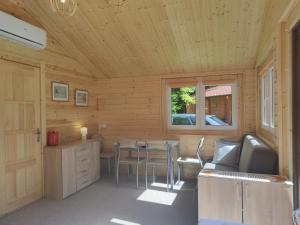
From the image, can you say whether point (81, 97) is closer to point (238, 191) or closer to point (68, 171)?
point (68, 171)

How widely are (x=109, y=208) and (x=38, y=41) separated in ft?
8.49

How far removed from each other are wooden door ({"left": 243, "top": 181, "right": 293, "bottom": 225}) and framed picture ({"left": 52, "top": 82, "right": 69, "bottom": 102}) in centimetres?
323

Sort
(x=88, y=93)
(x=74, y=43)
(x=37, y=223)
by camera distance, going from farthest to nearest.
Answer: (x=88, y=93), (x=74, y=43), (x=37, y=223)

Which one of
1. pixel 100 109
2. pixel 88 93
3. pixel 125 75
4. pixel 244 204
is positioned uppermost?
pixel 125 75

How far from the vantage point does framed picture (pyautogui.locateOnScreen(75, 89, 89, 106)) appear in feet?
14.9

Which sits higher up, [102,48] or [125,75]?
[102,48]

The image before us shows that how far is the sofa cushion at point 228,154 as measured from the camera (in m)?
3.62

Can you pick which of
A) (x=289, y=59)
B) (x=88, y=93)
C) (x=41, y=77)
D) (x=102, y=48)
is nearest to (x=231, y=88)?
(x=289, y=59)

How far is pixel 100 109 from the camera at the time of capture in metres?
5.23

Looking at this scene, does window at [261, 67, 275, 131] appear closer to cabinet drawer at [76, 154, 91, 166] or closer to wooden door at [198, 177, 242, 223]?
wooden door at [198, 177, 242, 223]

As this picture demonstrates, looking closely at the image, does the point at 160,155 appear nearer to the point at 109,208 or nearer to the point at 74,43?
the point at 109,208

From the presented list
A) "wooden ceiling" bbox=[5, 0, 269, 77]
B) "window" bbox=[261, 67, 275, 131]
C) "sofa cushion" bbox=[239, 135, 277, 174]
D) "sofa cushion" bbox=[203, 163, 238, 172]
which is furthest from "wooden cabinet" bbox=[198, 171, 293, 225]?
"wooden ceiling" bbox=[5, 0, 269, 77]

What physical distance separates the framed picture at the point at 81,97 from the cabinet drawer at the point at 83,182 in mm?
1439

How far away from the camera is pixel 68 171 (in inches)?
143
